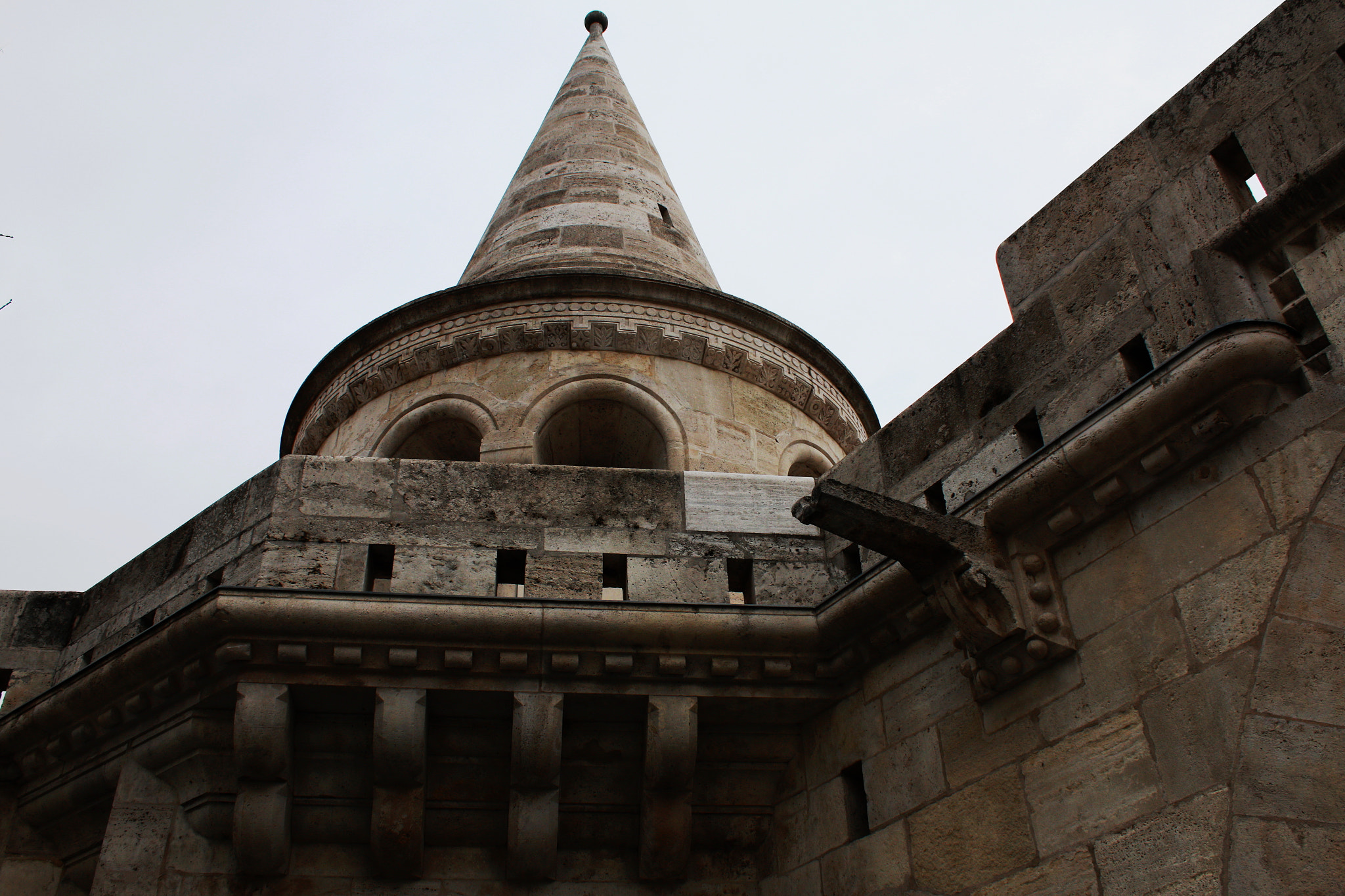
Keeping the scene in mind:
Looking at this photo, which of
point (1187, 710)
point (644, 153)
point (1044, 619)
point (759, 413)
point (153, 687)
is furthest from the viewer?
point (644, 153)

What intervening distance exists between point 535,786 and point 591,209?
274 inches

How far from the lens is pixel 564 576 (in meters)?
5.29

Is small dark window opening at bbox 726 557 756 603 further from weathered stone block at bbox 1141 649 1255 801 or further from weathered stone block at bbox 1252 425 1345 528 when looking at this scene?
weathered stone block at bbox 1252 425 1345 528

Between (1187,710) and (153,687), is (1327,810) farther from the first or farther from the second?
(153,687)

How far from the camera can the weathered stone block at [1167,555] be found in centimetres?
379

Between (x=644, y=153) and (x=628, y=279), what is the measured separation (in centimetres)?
386

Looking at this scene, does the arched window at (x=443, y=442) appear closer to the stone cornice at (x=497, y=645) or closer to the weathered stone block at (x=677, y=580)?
the weathered stone block at (x=677, y=580)

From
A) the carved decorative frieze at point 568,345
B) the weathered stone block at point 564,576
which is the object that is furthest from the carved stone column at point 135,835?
the carved decorative frieze at point 568,345

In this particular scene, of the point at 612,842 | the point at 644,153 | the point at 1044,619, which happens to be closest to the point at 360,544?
the point at 612,842

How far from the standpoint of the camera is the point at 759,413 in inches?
353

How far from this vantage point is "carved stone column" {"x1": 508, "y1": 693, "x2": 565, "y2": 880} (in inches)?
189

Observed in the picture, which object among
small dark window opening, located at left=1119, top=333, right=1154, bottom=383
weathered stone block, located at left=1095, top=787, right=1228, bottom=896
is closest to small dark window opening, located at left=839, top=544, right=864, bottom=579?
small dark window opening, located at left=1119, top=333, right=1154, bottom=383

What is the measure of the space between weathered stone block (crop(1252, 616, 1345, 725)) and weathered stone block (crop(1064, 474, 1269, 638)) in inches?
12.9

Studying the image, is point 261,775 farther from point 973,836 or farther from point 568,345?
point 568,345
